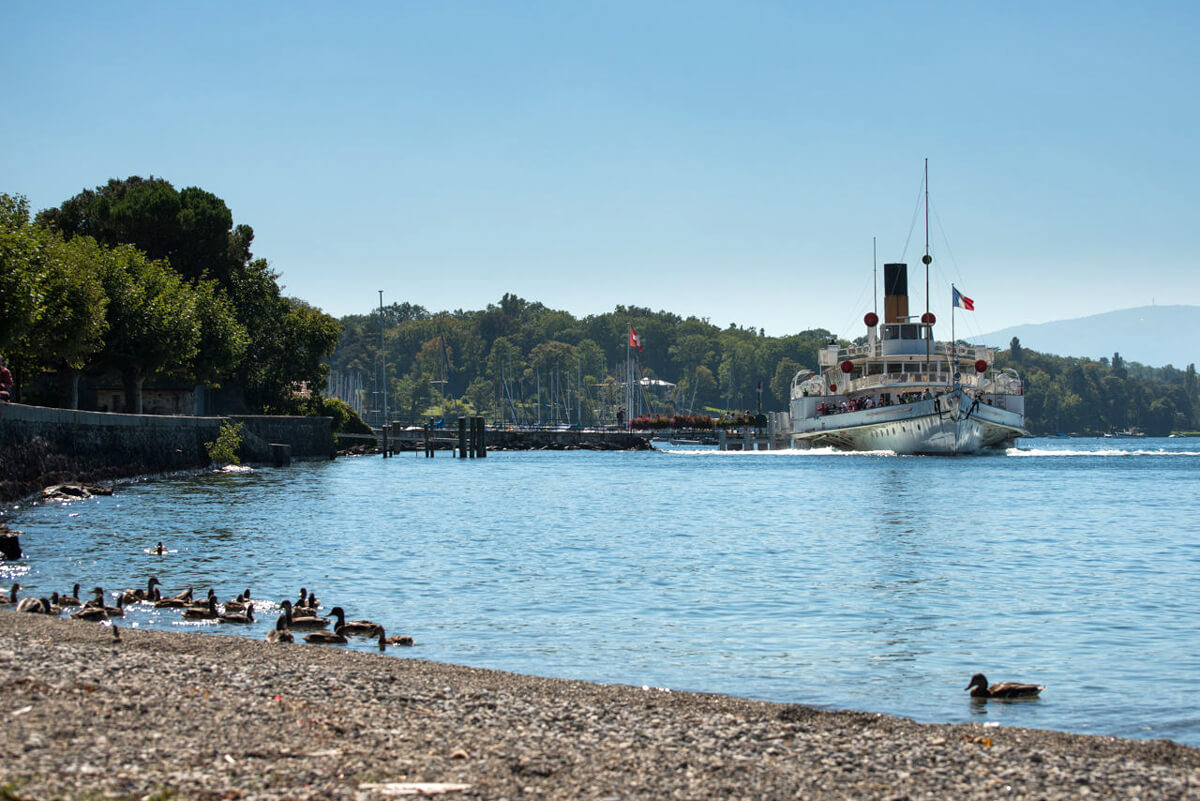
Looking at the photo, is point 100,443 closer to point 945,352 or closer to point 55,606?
point 55,606

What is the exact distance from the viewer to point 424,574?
67.5 ft

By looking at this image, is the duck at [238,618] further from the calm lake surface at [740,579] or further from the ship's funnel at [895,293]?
the ship's funnel at [895,293]

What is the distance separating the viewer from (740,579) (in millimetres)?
20125

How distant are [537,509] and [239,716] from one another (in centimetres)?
2919

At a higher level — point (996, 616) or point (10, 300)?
point (10, 300)

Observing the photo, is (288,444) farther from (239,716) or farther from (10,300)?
(239,716)

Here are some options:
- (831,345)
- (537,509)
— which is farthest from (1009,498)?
(831,345)

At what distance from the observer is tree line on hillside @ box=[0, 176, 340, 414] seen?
118 ft

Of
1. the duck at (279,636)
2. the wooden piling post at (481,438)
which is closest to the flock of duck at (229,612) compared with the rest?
the duck at (279,636)

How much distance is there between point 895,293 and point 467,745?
72046 mm

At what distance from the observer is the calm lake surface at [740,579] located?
482 inches

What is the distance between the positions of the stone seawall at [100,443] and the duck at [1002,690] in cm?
2561

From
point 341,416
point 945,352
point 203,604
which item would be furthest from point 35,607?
point 341,416

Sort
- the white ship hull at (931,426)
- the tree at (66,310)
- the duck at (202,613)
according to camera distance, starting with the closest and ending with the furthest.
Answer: the duck at (202,613)
the tree at (66,310)
the white ship hull at (931,426)
